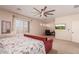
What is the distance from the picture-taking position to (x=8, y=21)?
3.51 metres

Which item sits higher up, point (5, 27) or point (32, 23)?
point (32, 23)

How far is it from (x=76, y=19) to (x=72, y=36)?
91cm

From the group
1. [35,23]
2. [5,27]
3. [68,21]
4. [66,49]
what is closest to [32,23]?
[35,23]

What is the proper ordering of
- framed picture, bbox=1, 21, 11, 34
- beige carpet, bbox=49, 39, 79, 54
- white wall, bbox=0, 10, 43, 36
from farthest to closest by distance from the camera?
framed picture, bbox=1, 21, 11, 34 → white wall, bbox=0, 10, 43, 36 → beige carpet, bbox=49, 39, 79, 54

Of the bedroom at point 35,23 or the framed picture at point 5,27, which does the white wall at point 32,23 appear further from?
the framed picture at point 5,27

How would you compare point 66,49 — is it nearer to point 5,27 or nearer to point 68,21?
point 68,21

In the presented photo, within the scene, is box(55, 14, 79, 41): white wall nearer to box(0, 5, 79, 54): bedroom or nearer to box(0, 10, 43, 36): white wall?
box(0, 5, 79, 54): bedroom

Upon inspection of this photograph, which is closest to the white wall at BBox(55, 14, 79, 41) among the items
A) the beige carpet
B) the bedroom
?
the bedroom

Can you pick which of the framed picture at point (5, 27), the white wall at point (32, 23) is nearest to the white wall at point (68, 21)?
the white wall at point (32, 23)

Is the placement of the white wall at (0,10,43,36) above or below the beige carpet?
above

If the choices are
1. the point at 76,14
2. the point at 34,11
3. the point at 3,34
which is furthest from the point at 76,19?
the point at 3,34

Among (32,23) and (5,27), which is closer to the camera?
(32,23)

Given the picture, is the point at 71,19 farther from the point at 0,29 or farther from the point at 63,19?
the point at 0,29

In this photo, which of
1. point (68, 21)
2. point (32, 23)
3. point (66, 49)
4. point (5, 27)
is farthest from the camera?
point (68, 21)
